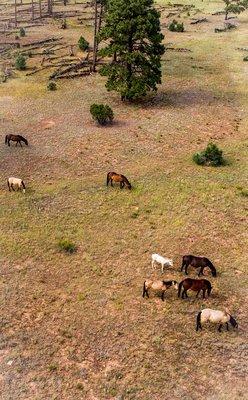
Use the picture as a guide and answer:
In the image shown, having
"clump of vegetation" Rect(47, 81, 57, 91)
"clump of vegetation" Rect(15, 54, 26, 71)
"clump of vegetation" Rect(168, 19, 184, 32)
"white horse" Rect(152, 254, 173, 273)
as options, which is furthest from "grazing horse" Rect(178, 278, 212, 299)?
"clump of vegetation" Rect(168, 19, 184, 32)

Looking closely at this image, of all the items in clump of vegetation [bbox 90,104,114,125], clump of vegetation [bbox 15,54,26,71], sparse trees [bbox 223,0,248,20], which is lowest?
clump of vegetation [bbox 90,104,114,125]

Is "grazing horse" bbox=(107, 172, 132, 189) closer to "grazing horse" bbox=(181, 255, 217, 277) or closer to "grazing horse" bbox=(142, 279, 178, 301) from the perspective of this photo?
"grazing horse" bbox=(181, 255, 217, 277)

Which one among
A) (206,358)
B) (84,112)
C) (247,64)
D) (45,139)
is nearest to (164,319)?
(206,358)

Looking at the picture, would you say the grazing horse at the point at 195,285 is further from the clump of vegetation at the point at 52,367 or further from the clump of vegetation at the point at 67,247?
the clump of vegetation at the point at 67,247

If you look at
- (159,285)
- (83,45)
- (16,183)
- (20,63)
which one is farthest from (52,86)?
(159,285)

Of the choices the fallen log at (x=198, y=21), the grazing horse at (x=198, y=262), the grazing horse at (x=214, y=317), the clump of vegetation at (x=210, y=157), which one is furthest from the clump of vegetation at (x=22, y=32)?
the grazing horse at (x=214, y=317)

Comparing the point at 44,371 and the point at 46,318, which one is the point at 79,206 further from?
the point at 44,371

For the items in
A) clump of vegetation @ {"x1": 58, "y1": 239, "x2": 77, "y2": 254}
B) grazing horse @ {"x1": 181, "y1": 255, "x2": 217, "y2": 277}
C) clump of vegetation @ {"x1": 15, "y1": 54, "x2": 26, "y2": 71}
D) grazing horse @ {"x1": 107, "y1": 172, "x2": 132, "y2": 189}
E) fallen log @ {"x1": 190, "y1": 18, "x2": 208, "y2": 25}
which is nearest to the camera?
grazing horse @ {"x1": 181, "y1": 255, "x2": 217, "y2": 277}
